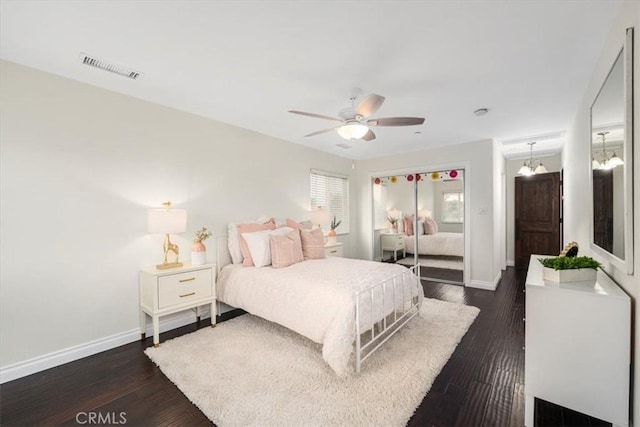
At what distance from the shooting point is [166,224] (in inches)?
111

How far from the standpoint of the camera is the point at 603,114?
1969 mm

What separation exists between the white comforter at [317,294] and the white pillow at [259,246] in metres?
0.14

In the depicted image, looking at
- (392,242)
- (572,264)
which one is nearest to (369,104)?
(572,264)

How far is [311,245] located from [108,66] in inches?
110

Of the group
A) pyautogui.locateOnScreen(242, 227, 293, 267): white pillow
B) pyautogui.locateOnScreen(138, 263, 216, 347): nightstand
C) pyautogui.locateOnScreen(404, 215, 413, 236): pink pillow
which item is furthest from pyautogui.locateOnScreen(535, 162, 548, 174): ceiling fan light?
pyautogui.locateOnScreen(138, 263, 216, 347): nightstand

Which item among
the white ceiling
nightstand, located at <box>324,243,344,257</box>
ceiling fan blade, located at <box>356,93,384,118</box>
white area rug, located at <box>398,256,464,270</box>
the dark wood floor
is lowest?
the dark wood floor

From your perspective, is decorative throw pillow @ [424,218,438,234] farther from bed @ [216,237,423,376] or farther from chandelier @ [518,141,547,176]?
chandelier @ [518,141,547,176]

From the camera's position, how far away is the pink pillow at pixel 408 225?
5.36 m

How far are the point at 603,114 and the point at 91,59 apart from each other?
3.98 m

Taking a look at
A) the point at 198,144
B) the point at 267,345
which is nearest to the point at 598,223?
the point at 267,345

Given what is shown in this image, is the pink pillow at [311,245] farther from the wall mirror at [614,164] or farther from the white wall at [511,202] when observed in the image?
the white wall at [511,202]

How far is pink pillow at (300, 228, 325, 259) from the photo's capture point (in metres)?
3.71

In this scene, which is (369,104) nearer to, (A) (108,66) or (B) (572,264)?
(B) (572,264)

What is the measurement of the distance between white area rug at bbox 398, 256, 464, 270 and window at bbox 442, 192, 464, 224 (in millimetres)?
719
